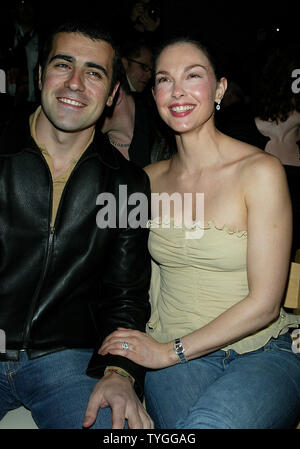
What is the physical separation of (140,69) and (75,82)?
2092 millimetres

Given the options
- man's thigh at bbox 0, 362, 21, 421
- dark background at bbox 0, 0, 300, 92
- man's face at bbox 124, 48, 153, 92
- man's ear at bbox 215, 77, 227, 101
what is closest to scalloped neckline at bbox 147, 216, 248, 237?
man's ear at bbox 215, 77, 227, 101

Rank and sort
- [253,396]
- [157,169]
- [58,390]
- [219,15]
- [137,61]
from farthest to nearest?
[219,15], [137,61], [157,169], [58,390], [253,396]

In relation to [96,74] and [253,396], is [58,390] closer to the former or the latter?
[253,396]

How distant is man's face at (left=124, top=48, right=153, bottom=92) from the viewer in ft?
11.9

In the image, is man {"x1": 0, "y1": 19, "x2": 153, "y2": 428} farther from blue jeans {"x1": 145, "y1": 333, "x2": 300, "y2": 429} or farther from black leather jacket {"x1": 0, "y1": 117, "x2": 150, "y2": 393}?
blue jeans {"x1": 145, "y1": 333, "x2": 300, "y2": 429}

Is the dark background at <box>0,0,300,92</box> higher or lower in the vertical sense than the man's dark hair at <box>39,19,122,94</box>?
higher

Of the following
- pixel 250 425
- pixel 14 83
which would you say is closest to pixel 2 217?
pixel 250 425

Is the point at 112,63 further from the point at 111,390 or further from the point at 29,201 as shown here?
the point at 111,390

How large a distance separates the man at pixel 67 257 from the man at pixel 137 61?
1858 mm

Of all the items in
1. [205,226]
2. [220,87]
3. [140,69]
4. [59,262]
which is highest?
[140,69]

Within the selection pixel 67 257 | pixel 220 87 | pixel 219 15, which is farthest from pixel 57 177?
pixel 219 15

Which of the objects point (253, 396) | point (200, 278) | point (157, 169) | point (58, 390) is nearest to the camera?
point (253, 396)

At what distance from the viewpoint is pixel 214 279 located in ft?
5.82

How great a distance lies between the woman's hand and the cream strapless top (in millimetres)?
153
